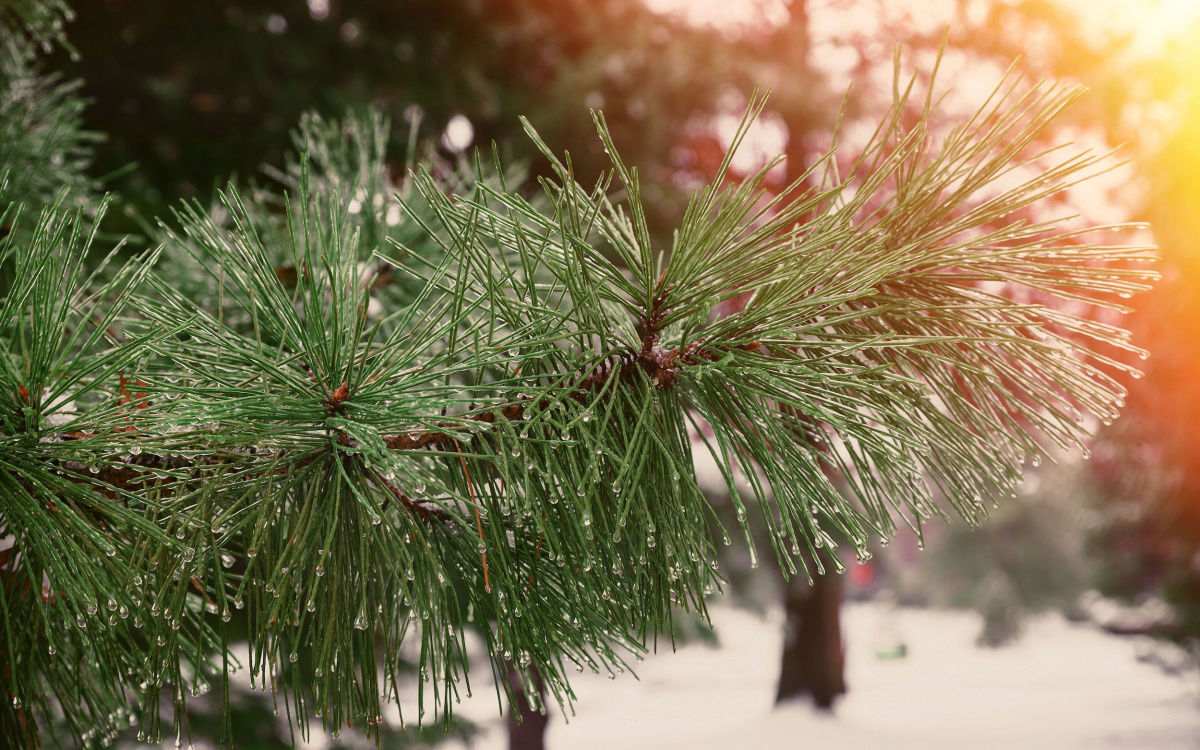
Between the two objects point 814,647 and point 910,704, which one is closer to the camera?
point 814,647

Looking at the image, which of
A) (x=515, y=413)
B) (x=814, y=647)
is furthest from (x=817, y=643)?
(x=515, y=413)

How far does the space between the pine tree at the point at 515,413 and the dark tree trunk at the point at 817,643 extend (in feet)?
24.5

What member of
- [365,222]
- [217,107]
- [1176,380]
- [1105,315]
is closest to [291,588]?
[365,222]

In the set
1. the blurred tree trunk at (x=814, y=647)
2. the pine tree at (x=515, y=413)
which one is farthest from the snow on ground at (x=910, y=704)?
the pine tree at (x=515, y=413)

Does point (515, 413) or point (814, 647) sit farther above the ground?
point (515, 413)

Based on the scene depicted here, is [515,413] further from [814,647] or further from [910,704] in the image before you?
[910,704]

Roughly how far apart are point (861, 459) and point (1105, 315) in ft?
24.0

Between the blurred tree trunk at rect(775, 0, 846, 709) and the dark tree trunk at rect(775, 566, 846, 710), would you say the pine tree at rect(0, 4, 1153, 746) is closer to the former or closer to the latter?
the blurred tree trunk at rect(775, 0, 846, 709)

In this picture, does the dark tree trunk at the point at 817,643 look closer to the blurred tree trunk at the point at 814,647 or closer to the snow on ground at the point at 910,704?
the blurred tree trunk at the point at 814,647

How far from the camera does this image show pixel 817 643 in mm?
7703

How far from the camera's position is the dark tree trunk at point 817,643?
7.69m

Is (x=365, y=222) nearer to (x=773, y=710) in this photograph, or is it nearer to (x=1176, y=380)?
(x=1176, y=380)

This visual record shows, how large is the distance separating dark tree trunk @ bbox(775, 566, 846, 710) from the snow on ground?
230 millimetres

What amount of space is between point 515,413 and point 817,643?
791 cm
